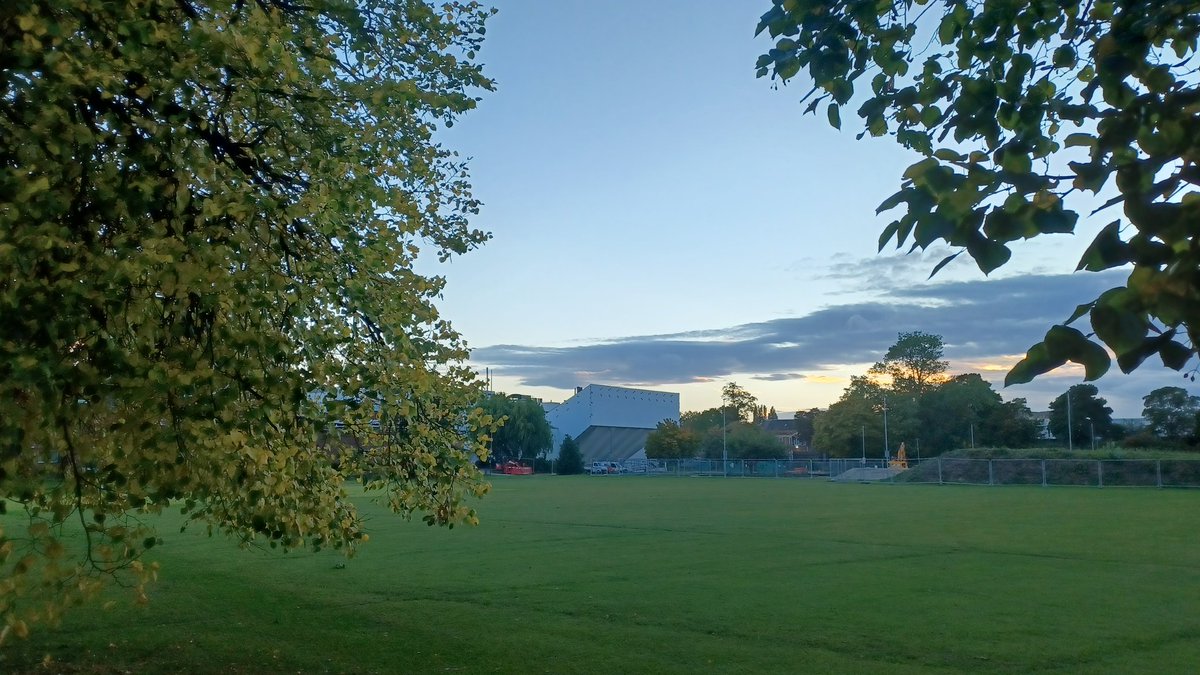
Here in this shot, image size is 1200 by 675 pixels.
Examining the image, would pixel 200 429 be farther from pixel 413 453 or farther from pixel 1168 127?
pixel 1168 127

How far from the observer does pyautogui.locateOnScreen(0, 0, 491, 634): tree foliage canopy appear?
545cm

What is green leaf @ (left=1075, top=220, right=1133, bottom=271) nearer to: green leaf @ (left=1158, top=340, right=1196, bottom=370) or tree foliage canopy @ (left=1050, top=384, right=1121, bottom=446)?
green leaf @ (left=1158, top=340, right=1196, bottom=370)

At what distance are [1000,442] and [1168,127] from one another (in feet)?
348

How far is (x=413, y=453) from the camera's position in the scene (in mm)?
9570

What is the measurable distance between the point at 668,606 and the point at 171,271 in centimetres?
984

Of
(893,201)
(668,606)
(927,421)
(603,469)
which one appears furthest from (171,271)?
(927,421)

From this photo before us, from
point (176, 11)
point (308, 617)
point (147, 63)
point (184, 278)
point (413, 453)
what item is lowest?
point (308, 617)

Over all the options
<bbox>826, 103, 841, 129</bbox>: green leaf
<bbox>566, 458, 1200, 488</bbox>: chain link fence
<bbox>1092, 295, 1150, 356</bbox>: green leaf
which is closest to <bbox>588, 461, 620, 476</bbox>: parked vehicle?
<bbox>566, 458, 1200, 488</bbox>: chain link fence

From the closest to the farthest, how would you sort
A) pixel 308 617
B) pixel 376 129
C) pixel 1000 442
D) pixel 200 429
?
pixel 200 429, pixel 376 129, pixel 308 617, pixel 1000 442

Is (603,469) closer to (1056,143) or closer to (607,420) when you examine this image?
(607,420)

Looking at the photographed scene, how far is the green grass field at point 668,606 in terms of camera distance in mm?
10508

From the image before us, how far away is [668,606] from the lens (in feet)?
45.5

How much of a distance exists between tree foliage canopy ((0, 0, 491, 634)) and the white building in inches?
4416

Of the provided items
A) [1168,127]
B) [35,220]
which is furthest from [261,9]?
[1168,127]
